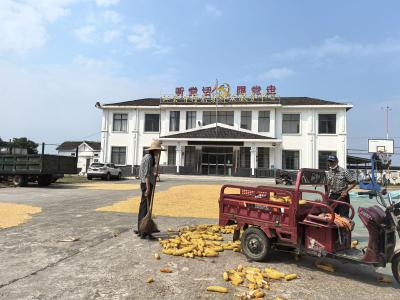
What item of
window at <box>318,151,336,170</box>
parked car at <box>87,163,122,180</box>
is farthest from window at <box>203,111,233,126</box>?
parked car at <box>87,163,122,180</box>

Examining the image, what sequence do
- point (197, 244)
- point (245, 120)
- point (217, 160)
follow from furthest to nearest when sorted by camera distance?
point (245, 120), point (217, 160), point (197, 244)

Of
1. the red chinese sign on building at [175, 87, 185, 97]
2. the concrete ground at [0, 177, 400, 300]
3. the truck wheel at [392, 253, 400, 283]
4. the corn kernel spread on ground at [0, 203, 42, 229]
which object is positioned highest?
the red chinese sign on building at [175, 87, 185, 97]

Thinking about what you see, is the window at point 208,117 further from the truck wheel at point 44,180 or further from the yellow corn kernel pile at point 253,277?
the yellow corn kernel pile at point 253,277

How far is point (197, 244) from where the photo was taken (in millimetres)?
6102

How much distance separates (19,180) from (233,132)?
23006mm

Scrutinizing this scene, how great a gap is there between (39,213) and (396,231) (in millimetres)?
9064

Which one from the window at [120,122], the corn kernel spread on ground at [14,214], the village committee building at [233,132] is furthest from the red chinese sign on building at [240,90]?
the corn kernel spread on ground at [14,214]

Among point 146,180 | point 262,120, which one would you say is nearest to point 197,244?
point 146,180

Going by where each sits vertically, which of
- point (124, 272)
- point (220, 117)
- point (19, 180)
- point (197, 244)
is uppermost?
point (220, 117)

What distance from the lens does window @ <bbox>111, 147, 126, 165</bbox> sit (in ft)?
135

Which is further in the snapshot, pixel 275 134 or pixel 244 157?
pixel 275 134

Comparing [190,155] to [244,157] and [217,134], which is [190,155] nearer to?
[217,134]

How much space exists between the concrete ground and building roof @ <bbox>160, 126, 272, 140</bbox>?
29373 millimetres

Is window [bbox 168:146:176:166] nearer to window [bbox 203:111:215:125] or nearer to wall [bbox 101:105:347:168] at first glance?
wall [bbox 101:105:347:168]
